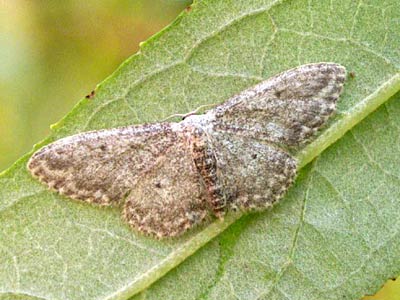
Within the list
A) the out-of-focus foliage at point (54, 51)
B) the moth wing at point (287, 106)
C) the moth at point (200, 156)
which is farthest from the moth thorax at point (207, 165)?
the out-of-focus foliage at point (54, 51)

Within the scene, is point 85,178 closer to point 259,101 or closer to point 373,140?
point 259,101

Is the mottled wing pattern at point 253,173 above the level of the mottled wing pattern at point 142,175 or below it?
below

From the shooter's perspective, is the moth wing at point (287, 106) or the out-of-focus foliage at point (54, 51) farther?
the out-of-focus foliage at point (54, 51)

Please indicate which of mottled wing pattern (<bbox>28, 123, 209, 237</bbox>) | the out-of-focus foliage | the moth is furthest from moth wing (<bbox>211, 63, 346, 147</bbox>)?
the out-of-focus foliage

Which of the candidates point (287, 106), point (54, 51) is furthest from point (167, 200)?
point (54, 51)

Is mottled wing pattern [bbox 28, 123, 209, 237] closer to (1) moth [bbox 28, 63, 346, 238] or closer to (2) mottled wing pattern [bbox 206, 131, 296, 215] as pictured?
(1) moth [bbox 28, 63, 346, 238]

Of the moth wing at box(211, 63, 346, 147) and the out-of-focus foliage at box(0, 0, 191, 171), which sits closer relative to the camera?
the moth wing at box(211, 63, 346, 147)

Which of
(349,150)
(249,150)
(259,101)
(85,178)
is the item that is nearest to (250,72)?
(259,101)

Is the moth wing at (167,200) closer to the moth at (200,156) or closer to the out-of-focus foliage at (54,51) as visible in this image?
the moth at (200,156)
